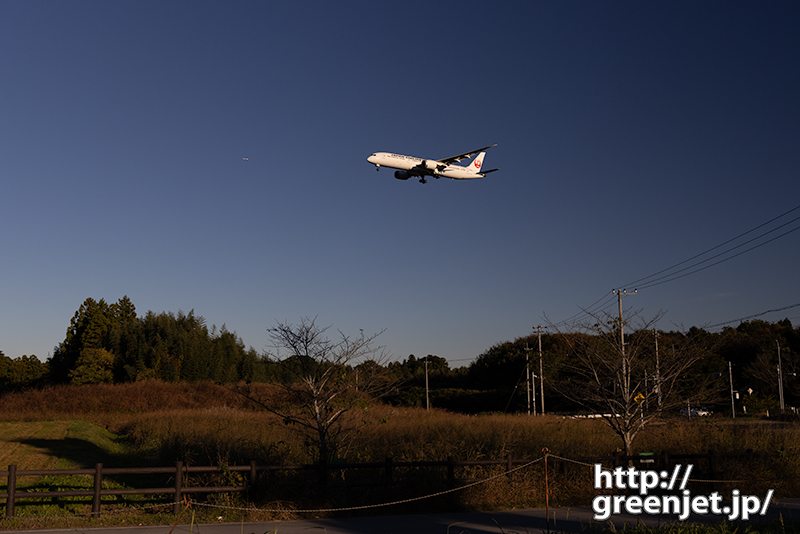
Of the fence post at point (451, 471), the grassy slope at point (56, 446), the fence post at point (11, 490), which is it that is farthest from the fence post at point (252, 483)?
the grassy slope at point (56, 446)

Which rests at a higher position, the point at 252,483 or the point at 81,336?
the point at 81,336

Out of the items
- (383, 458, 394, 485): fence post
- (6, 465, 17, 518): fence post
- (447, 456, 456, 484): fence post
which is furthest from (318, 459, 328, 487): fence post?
(6, 465, 17, 518): fence post

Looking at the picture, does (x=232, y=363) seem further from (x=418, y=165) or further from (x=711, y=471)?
(x=711, y=471)

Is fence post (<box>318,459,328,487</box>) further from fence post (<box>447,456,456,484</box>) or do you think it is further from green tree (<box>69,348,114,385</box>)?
green tree (<box>69,348,114,385</box>)

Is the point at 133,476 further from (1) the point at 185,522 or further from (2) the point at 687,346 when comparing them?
(2) the point at 687,346

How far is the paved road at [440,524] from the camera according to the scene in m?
11.6

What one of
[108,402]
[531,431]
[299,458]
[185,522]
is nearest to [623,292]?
[531,431]

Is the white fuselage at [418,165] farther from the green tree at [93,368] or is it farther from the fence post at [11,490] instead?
the green tree at [93,368]

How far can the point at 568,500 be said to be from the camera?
14805 mm

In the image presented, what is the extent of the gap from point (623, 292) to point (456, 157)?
40.8ft

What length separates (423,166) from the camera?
33.2m

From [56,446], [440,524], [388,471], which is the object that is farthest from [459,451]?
[56,446]

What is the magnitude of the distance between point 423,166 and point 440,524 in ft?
76.6

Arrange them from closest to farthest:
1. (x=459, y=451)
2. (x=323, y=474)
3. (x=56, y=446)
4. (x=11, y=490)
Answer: (x=11, y=490) < (x=323, y=474) < (x=459, y=451) < (x=56, y=446)
